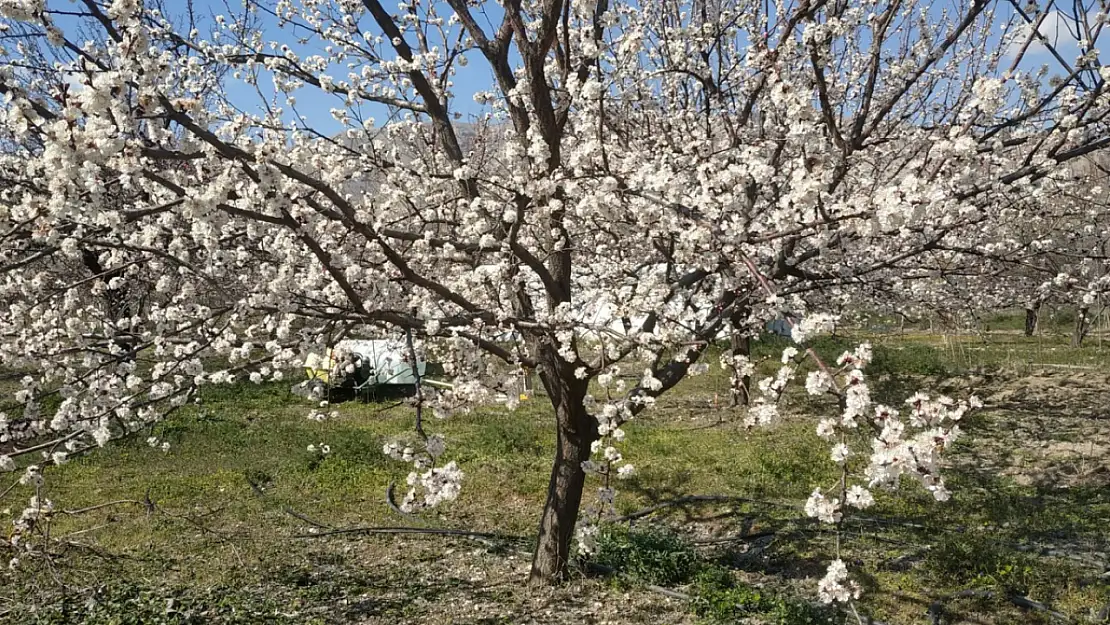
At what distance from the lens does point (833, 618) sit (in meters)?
4.87

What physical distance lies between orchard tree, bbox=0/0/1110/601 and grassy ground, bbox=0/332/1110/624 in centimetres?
90

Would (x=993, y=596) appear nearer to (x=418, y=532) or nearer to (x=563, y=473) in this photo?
(x=563, y=473)

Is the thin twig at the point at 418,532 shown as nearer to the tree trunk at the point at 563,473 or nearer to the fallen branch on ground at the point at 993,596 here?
the tree trunk at the point at 563,473

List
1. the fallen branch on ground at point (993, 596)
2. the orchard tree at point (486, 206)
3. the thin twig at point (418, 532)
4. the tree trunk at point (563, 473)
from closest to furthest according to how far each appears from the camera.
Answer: the orchard tree at point (486, 206) < the fallen branch on ground at point (993, 596) < the tree trunk at point (563, 473) < the thin twig at point (418, 532)

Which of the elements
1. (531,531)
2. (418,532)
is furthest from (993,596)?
(418,532)

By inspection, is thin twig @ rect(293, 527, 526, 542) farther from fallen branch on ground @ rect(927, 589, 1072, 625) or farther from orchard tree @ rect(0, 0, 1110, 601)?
fallen branch on ground @ rect(927, 589, 1072, 625)

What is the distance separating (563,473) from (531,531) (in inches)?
71.6

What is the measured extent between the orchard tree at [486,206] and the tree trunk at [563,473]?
0.02 m

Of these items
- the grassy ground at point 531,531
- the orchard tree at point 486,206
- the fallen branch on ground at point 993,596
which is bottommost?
the fallen branch on ground at point 993,596

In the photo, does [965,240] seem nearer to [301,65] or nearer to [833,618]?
[833,618]

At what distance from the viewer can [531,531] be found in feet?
23.0

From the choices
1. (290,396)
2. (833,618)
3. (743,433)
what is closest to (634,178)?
(833,618)

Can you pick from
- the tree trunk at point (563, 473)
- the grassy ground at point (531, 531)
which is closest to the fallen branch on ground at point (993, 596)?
the grassy ground at point (531, 531)

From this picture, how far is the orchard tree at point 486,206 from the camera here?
3.01 meters
